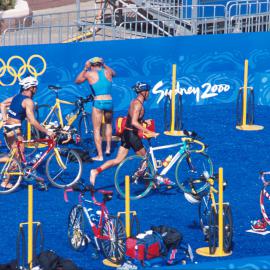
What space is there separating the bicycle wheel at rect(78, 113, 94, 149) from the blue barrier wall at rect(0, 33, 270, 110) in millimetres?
1456

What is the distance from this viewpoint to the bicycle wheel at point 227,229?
12797 millimetres

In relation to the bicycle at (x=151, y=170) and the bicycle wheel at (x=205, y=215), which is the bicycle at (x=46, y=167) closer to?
the bicycle at (x=151, y=170)

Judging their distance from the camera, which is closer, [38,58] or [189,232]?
[189,232]

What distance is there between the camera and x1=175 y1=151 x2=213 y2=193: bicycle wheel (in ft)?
50.2

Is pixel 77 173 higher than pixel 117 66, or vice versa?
pixel 117 66

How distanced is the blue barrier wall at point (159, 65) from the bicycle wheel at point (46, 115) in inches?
11.4

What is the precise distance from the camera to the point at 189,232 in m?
13.7

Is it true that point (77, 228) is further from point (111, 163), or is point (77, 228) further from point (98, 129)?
point (98, 129)

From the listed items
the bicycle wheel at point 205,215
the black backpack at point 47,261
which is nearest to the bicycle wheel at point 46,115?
the bicycle wheel at point 205,215

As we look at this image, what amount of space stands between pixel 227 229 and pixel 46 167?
385 centimetres

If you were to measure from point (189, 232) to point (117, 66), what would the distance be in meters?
8.10

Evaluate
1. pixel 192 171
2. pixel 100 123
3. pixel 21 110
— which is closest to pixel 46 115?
pixel 100 123

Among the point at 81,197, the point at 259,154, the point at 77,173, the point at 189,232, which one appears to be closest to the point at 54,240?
the point at 81,197

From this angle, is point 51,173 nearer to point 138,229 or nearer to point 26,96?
point 26,96
